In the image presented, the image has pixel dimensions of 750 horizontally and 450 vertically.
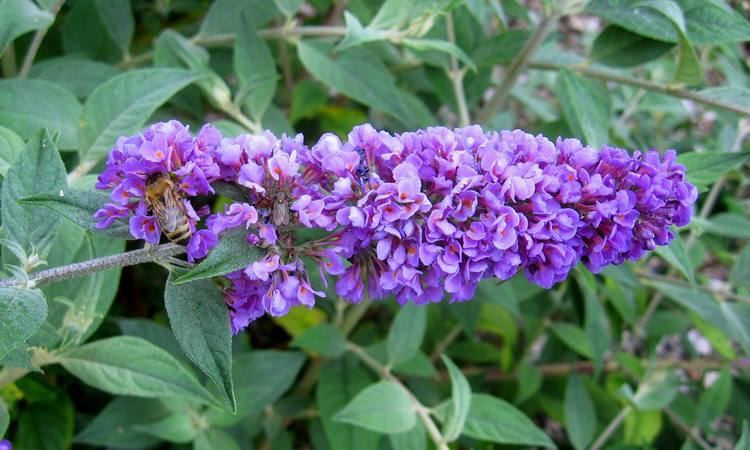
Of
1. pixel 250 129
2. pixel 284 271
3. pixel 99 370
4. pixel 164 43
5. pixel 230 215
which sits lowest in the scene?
pixel 99 370

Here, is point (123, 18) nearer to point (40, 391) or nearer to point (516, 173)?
point (40, 391)

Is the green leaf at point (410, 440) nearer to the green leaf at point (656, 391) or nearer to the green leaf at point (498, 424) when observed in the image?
the green leaf at point (498, 424)

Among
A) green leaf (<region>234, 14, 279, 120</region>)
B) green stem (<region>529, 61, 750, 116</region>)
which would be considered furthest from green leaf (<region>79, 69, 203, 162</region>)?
green stem (<region>529, 61, 750, 116</region>)

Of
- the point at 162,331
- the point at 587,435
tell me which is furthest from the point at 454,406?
the point at 162,331

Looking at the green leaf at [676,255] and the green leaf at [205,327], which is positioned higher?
the green leaf at [205,327]

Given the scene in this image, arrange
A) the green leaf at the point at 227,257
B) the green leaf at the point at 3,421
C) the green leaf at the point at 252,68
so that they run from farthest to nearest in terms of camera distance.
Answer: the green leaf at the point at 252,68 → the green leaf at the point at 3,421 → the green leaf at the point at 227,257

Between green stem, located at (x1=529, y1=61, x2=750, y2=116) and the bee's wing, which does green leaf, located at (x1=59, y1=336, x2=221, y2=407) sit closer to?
the bee's wing

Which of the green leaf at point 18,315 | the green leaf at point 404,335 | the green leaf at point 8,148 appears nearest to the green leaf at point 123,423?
the green leaf at point 404,335
